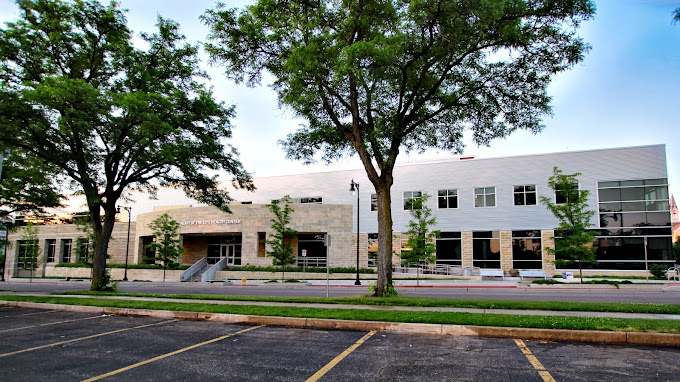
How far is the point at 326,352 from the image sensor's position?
7516 millimetres

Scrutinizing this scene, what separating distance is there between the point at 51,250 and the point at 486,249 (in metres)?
55.8

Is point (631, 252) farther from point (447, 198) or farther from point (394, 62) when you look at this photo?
point (394, 62)

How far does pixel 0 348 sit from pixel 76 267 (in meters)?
46.6

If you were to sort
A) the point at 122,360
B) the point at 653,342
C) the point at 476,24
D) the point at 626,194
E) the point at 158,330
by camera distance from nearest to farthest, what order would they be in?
the point at 122,360
the point at 653,342
the point at 158,330
the point at 476,24
the point at 626,194

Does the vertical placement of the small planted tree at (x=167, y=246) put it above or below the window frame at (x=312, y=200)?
below

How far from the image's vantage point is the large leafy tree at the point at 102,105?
56.7 feet

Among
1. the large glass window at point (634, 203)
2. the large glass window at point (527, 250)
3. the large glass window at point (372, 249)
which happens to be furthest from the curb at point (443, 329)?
the large glass window at point (634, 203)

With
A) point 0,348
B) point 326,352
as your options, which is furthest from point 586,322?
point 0,348

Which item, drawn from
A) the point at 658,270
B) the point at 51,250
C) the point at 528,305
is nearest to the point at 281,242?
the point at 528,305

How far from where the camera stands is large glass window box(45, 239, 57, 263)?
187 ft

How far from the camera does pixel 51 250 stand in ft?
190

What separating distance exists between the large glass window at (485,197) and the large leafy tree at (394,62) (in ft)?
70.1

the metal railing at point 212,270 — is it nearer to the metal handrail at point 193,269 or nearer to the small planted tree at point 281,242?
the metal handrail at point 193,269

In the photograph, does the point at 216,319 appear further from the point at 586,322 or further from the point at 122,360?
the point at 586,322
